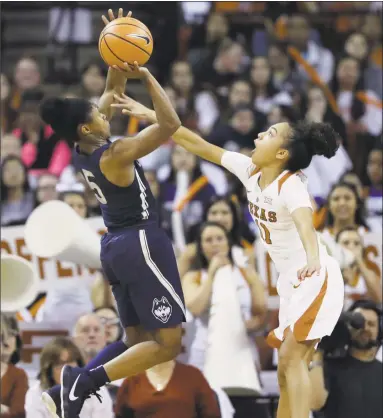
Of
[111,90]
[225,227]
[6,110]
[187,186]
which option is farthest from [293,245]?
[6,110]

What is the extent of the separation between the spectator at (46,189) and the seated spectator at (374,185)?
2796 millimetres

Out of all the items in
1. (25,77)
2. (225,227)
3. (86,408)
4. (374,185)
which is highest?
(25,77)

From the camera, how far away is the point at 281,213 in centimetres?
618

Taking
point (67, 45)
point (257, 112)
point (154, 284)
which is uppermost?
point (67, 45)

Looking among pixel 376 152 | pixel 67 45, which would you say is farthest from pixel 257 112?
pixel 67 45

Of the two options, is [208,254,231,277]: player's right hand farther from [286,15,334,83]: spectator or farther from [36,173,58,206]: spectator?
[286,15,334,83]: spectator

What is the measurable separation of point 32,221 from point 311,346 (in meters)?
3.11

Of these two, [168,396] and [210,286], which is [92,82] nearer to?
[210,286]

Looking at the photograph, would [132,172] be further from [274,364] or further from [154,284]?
[274,364]

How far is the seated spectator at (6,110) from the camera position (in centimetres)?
1188

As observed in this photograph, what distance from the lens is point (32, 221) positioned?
859 cm

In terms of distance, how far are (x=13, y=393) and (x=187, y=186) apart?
345 centimetres

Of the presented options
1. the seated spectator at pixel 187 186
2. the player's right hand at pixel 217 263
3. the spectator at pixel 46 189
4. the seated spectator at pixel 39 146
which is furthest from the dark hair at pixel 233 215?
the seated spectator at pixel 39 146

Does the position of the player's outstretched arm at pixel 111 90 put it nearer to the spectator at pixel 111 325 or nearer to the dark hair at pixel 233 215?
the spectator at pixel 111 325
